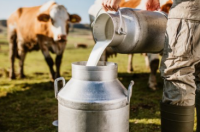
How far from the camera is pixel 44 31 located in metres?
5.67

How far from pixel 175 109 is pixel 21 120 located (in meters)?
2.09

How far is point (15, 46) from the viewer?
6914mm

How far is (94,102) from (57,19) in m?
4.54

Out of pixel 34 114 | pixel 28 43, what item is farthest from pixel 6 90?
pixel 28 43

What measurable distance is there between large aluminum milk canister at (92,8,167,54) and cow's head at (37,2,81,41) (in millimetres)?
3752

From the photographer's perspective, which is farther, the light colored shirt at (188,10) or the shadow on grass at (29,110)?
the shadow on grass at (29,110)

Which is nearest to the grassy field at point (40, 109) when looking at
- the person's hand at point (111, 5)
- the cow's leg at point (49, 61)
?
the cow's leg at point (49, 61)

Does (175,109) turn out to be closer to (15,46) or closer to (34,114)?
(34,114)

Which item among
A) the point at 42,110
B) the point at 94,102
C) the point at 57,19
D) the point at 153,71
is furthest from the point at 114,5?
the point at 57,19

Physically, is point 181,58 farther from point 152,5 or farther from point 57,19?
point 57,19

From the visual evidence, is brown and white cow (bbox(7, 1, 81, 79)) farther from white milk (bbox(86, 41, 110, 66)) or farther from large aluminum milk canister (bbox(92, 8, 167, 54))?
white milk (bbox(86, 41, 110, 66))

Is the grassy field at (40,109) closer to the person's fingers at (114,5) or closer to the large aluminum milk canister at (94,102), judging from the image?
the large aluminum milk canister at (94,102)

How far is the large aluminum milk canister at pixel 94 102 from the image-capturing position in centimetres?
144

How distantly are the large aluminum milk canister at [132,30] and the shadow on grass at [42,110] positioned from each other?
108 centimetres
